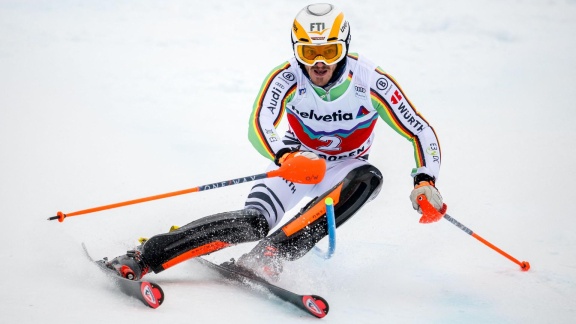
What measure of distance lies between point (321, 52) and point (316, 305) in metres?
1.31

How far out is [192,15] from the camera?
1041cm

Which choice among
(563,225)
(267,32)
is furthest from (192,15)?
(563,225)

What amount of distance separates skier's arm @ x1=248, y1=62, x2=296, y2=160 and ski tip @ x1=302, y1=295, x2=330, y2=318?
906mm

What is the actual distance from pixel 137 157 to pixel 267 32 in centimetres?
418

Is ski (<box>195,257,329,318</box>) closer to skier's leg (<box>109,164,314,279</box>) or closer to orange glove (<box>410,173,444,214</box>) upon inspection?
skier's leg (<box>109,164,314,279</box>)

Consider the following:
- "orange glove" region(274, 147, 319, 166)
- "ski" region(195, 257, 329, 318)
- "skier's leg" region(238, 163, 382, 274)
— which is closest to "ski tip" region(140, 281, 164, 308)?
"ski" region(195, 257, 329, 318)

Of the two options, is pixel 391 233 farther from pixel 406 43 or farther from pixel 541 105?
pixel 406 43

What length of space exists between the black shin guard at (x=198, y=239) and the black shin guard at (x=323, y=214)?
157 millimetres

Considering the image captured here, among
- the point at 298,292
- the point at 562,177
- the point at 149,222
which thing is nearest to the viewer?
the point at 298,292

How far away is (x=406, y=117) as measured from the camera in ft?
13.6

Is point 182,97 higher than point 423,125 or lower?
lower

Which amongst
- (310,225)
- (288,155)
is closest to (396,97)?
(288,155)

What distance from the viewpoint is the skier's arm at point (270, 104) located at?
13.5ft

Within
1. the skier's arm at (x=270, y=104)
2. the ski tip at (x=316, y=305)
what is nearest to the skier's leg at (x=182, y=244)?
the skier's arm at (x=270, y=104)
